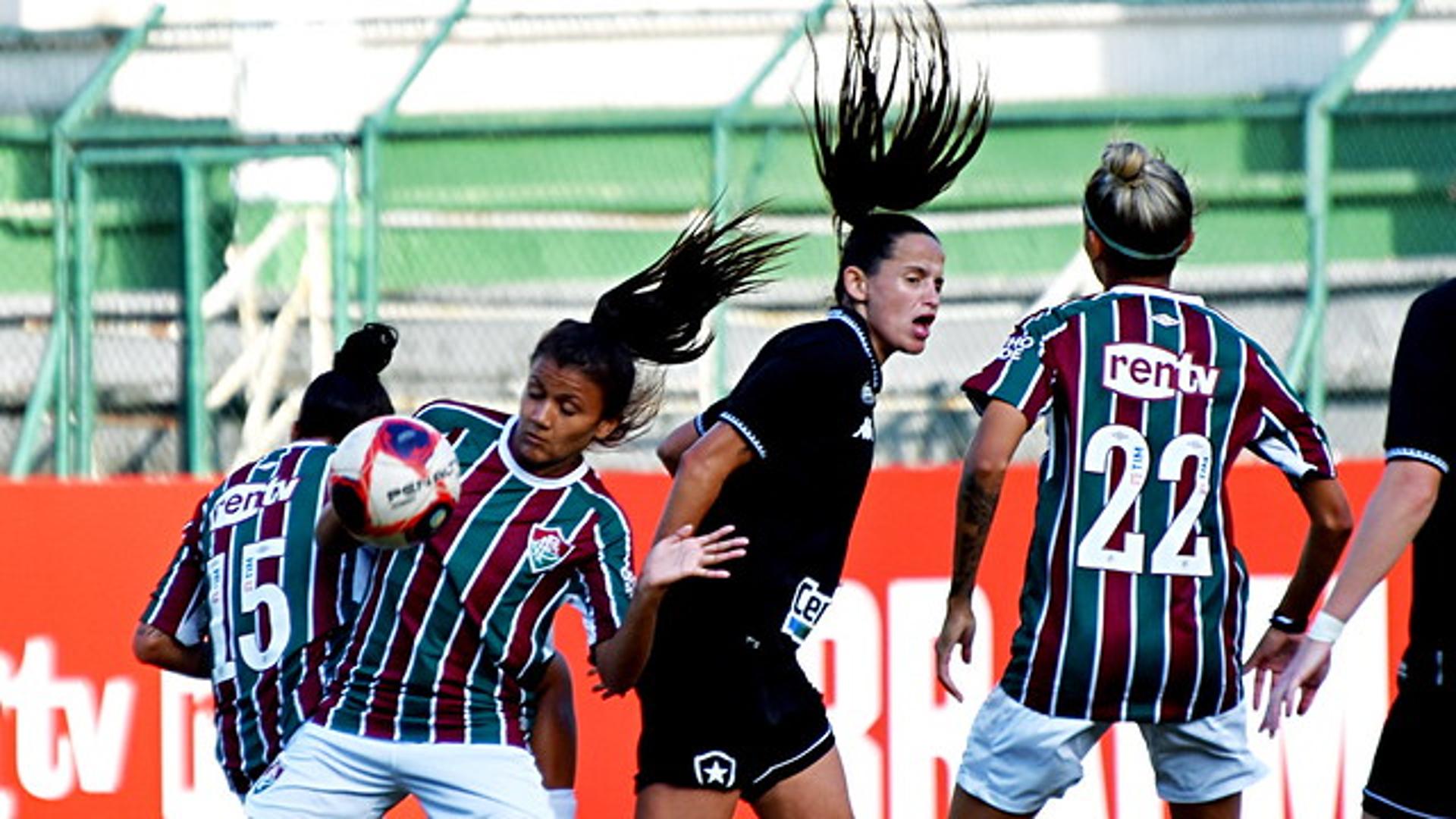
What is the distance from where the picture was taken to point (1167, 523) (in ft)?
18.3

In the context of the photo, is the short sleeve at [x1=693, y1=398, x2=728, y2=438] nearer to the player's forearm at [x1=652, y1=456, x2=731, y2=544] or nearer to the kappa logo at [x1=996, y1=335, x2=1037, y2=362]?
the player's forearm at [x1=652, y1=456, x2=731, y2=544]

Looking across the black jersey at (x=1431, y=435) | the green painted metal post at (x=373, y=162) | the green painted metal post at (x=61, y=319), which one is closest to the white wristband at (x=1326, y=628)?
the black jersey at (x=1431, y=435)

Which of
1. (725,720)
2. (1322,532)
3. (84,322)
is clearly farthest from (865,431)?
(84,322)

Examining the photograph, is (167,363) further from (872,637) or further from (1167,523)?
(1167,523)

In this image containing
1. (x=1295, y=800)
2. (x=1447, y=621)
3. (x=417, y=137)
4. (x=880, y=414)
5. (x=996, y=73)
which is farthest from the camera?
(x=996, y=73)

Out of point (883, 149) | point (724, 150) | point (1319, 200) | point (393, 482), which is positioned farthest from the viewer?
point (1319, 200)

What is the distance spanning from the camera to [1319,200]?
38.1 feet

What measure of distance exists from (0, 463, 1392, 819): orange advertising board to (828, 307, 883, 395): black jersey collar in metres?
2.12

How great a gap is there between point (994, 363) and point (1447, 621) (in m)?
1.15

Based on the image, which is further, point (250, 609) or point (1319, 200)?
point (1319, 200)

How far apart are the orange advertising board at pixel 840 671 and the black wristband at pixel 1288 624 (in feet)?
6.42

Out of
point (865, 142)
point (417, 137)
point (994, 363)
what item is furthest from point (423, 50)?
point (994, 363)

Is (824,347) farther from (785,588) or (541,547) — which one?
(541,547)

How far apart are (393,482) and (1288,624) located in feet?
7.24
